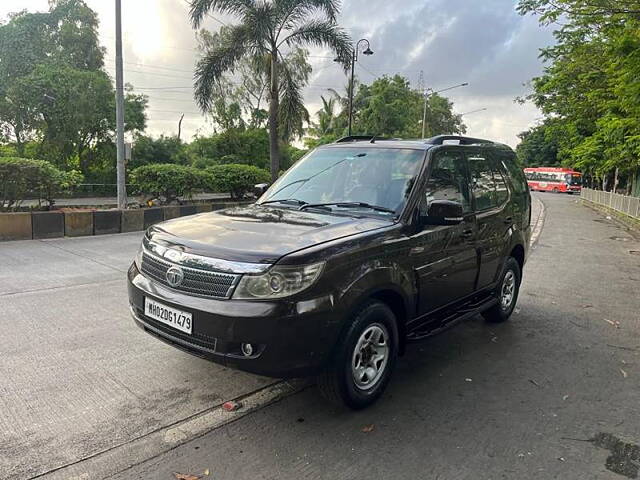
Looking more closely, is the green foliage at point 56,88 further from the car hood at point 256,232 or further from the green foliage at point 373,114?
the car hood at point 256,232

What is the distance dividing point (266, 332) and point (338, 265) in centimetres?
61

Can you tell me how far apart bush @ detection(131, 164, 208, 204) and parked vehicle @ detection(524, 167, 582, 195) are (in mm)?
53712

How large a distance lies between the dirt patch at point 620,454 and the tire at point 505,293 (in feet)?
7.06

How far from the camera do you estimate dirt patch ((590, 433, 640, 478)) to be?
2889 millimetres

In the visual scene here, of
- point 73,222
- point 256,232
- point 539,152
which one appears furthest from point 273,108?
point 539,152

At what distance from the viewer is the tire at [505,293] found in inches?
211

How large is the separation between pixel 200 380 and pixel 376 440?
150 centimetres

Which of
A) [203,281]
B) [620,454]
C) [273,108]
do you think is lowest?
[620,454]

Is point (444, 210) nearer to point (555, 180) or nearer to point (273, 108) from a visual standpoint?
A: point (273, 108)

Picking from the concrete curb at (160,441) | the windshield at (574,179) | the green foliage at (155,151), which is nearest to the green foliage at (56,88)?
the green foliage at (155,151)

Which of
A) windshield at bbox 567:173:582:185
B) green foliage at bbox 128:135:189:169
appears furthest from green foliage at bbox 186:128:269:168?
windshield at bbox 567:173:582:185

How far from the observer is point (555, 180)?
200 ft

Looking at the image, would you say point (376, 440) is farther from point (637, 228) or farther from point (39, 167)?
point (637, 228)

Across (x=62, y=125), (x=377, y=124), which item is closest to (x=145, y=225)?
(x=62, y=125)
